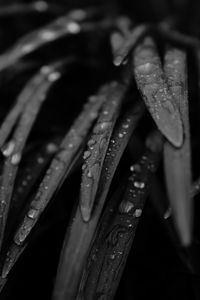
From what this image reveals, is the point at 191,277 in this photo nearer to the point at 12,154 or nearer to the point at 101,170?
the point at 101,170

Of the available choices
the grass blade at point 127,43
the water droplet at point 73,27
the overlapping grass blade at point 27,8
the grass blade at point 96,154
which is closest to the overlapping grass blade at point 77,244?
the grass blade at point 96,154

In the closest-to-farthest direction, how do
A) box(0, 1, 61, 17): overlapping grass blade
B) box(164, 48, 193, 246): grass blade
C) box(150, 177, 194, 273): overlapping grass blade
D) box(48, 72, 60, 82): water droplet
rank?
box(164, 48, 193, 246): grass blade
box(150, 177, 194, 273): overlapping grass blade
box(48, 72, 60, 82): water droplet
box(0, 1, 61, 17): overlapping grass blade

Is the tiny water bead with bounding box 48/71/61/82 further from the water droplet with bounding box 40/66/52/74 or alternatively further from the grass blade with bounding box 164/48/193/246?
the grass blade with bounding box 164/48/193/246

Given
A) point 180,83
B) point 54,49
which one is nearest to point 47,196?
point 180,83

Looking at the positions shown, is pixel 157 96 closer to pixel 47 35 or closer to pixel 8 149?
pixel 8 149

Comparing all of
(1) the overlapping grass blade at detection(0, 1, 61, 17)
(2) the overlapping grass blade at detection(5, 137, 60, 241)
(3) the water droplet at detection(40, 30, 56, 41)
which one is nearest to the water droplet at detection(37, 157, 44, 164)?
(2) the overlapping grass blade at detection(5, 137, 60, 241)

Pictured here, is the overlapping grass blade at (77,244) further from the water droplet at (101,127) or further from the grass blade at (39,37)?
the grass blade at (39,37)
